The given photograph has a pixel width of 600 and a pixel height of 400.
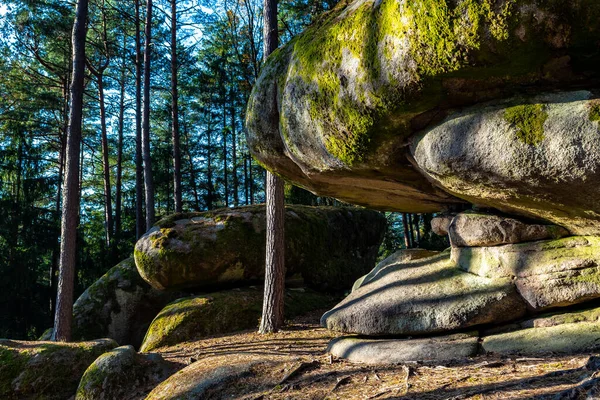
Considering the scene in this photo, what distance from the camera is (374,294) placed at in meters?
5.77

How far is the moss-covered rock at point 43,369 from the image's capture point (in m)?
6.71

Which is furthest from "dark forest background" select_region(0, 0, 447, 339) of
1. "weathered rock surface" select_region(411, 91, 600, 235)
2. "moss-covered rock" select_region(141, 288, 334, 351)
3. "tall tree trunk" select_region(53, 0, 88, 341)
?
"weathered rock surface" select_region(411, 91, 600, 235)

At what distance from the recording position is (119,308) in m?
11.6

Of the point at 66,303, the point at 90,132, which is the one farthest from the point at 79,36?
the point at 90,132

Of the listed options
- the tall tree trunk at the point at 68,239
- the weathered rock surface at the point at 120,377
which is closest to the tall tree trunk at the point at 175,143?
the tall tree trunk at the point at 68,239

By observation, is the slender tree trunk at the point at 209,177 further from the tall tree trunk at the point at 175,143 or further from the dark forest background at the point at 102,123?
the tall tree trunk at the point at 175,143

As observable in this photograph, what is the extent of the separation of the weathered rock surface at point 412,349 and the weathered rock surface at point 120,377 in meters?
2.76

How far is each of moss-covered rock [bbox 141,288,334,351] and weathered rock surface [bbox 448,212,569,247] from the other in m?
5.04

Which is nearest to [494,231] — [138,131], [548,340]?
[548,340]

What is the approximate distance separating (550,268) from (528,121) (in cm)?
182

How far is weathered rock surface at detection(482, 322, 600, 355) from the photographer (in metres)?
4.05

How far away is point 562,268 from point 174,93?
493 inches

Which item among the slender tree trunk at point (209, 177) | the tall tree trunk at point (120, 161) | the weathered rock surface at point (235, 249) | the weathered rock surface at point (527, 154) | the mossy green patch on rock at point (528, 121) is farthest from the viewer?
the slender tree trunk at point (209, 177)

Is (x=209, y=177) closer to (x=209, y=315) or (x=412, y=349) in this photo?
(x=209, y=315)
